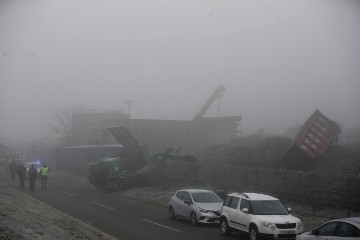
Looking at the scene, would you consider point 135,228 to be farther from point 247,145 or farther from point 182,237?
point 247,145

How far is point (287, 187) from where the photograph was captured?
24250mm

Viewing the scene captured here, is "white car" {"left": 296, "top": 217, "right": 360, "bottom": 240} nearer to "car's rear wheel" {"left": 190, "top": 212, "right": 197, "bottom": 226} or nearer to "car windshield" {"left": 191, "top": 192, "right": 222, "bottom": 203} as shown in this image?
"car's rear wheel" {"left": 190, "top": 212, "right": 197, "bottom": 226}

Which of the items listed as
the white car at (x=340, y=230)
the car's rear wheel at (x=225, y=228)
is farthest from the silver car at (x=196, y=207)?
the white car at (x=340, y=230)

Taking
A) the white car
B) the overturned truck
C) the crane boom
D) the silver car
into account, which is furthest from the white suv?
the crane boom

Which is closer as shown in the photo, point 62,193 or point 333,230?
point 333,230

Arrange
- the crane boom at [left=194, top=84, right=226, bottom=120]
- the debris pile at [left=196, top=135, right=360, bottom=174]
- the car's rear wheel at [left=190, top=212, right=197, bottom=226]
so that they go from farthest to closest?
1. the crane boom at [left=194, top=84, right=226, bottom=120]
2. the debris pile at [left=196, top=135, right=360, bottom=174]
3. the car's rear wheel at [left=190, top=212, right=197, bottom=226]

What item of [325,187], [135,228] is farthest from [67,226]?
[325,187]

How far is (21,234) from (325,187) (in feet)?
45.5

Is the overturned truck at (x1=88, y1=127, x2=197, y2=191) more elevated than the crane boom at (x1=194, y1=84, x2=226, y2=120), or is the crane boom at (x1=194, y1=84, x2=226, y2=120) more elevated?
the crane boom at (x1=194, y1=84, x2=226, y2=120)

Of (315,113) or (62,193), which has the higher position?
(315,113)

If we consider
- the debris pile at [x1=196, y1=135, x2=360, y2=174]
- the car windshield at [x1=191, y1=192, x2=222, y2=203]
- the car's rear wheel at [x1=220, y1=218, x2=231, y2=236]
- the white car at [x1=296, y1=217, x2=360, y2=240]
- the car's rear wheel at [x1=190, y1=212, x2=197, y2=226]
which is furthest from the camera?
the debris pile at [x1=196, y1=135, x2=360, y2=174]

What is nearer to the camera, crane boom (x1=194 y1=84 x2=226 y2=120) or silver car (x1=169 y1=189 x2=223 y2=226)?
silver car (x1=169 y1=189 x2=223 y2=226)

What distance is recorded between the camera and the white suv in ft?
51.0

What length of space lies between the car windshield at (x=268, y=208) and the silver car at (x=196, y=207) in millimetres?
3379
